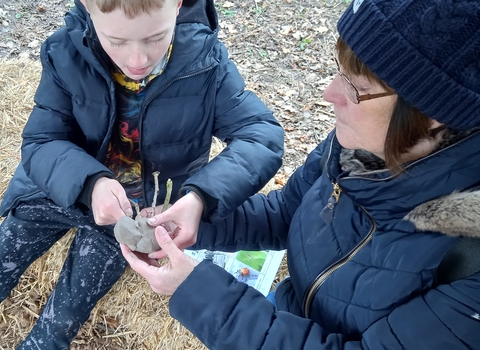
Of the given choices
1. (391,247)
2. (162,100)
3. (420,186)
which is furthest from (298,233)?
(162,100)

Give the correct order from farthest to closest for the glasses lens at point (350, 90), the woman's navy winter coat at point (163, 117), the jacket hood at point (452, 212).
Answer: the woman's navy winter coat at point (163, 117) < the glasses lens at point (350, 90) < the jacket hood at point (452, 212)

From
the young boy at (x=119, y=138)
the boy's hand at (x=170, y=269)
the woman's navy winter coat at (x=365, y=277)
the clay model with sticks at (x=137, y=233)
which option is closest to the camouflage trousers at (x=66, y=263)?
the young boy at (x=119, y=138)

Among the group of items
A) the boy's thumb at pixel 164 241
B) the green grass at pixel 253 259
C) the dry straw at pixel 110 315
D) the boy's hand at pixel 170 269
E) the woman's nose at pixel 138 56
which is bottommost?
the dry straw at pixel 110 315

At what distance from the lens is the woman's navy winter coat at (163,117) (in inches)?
64.4

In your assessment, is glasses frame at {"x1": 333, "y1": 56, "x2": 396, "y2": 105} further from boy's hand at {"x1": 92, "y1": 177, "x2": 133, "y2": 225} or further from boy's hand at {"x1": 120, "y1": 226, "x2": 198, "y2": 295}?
boy's hand at {"x1": 92, "y1": 177, "x2": 133, "y2": 225}

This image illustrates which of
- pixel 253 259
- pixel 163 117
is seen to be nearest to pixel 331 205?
pixel 163 117

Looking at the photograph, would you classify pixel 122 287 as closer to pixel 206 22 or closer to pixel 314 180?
pixel 314 180

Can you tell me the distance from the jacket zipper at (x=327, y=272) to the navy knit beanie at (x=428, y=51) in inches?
16.2

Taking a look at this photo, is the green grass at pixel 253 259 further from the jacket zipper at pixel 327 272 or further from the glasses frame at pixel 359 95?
the glasses frame at pixel 359 95

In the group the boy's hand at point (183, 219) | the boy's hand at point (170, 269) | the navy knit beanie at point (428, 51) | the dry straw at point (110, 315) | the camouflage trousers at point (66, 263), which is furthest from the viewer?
the dry straw at point (110, 315)

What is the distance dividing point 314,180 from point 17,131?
220 cm

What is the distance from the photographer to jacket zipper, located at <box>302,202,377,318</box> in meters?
1.28

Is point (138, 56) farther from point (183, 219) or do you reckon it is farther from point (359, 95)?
point (359, 95)

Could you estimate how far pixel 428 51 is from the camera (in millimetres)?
936
